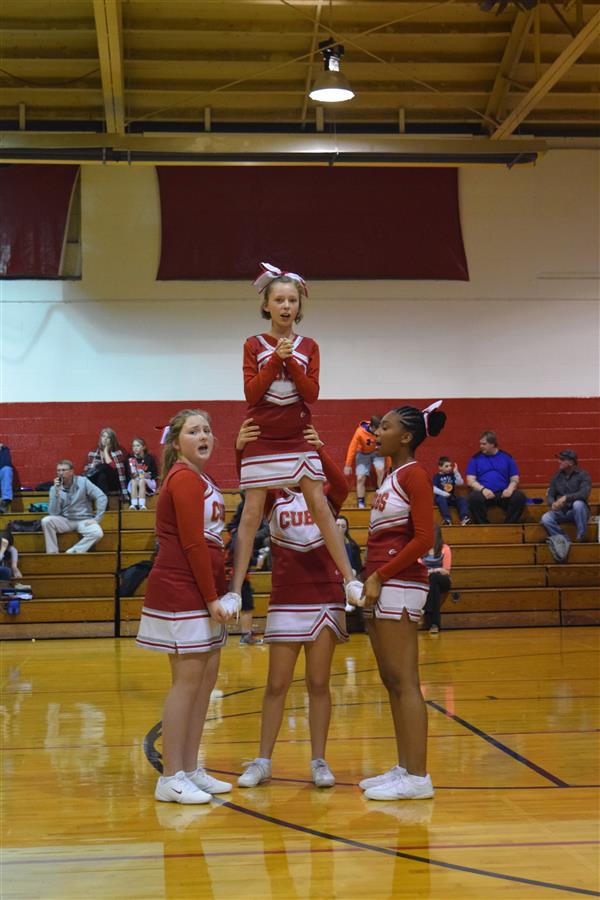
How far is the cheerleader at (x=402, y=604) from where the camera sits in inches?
176

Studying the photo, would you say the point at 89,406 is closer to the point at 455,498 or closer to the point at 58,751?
the point at 455,498

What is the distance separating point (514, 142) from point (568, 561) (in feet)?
17.4

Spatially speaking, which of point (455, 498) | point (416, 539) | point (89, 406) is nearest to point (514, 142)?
point (455, 498)

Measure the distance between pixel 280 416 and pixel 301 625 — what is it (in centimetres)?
102

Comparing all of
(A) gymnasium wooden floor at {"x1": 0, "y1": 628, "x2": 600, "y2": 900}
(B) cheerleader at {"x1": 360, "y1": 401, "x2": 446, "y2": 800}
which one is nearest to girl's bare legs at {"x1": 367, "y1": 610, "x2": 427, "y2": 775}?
(B) cheerleader at {"x1": 360, "y1": 401, "x2": 446, "y2": 800}

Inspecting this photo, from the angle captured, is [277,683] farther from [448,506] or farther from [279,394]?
[448,506]

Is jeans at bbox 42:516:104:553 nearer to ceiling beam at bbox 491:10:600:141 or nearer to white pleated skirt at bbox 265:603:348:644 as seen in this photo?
ceiling beam at bbox 491:10:600:141

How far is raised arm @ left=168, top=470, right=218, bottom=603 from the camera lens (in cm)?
436

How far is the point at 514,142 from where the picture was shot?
1296cm

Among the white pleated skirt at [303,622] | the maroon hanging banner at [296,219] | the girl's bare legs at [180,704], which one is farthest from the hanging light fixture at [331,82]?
the girl's bare legs at [180,704]

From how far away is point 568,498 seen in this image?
41.4 ft

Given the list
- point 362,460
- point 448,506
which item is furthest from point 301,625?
point 362,460

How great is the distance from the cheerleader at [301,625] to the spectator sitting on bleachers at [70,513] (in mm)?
7703

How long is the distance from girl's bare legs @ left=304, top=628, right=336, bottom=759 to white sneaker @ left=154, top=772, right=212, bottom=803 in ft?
1.99
